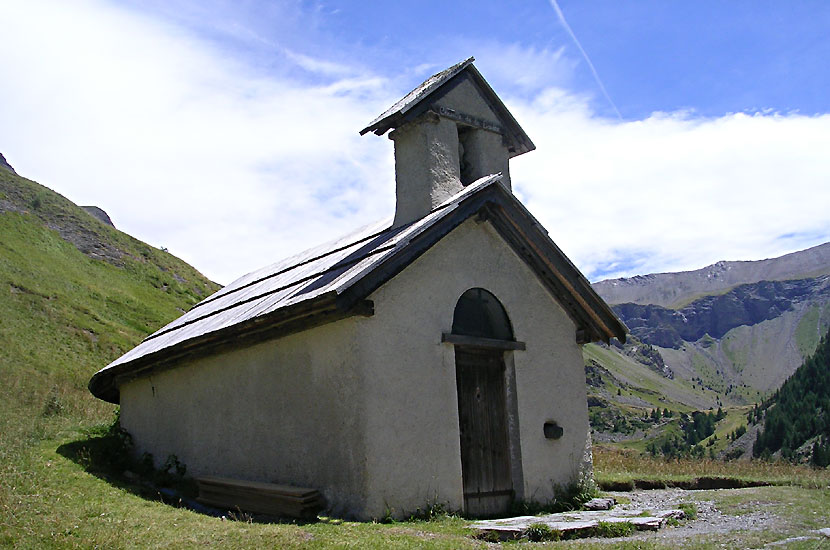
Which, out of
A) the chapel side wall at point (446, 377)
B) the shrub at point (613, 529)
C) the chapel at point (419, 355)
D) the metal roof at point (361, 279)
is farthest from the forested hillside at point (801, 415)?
the shrub at point (613, 529)

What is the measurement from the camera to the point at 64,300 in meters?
42.6

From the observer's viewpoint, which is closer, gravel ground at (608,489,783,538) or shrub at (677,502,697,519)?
gravel ground at (608,489,783,538)

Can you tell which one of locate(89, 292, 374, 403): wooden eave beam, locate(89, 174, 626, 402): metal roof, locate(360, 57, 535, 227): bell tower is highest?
locate(360, 57, 535, 227): bell tower

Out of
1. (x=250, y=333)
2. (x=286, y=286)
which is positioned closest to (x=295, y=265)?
(x=286, y=286)

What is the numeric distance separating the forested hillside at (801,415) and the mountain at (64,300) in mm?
42549

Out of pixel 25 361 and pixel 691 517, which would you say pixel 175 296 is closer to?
pixel 25 361

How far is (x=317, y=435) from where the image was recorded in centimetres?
1090

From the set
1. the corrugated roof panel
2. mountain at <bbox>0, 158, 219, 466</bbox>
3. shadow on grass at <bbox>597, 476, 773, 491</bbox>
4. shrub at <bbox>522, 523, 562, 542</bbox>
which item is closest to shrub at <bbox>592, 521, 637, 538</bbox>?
shrub at <bbox>522, 523, 562, 542</bbox>

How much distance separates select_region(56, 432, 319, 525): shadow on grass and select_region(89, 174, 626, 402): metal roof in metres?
1.80

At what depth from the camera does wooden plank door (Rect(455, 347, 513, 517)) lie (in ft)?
38.4

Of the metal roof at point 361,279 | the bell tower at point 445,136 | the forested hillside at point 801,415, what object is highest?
the bell tower at point 445,136

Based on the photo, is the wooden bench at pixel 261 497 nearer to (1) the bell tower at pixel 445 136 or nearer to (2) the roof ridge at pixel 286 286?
(2) the roof ridge at pixel 286 286

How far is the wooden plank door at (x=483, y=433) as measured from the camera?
38.4 feet

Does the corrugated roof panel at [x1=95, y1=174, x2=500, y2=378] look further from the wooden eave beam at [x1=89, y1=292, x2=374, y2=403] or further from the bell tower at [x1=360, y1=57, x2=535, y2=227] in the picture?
the bell tower at [x1=360, y1=57, x2=535, y2=227]
